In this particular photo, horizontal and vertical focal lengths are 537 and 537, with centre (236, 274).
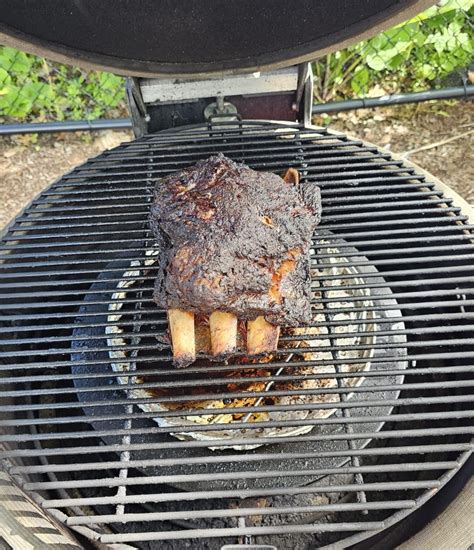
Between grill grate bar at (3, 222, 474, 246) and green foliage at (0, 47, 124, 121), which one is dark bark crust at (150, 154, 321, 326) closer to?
grill grate bar at (3, 222, 474, 246)

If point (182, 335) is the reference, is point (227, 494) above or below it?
below

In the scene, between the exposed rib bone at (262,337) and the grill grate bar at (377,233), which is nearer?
the exposed rib bone at (262,337)

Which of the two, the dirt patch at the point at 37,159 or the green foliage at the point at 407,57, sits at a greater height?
the green foliage at the point at 407,57

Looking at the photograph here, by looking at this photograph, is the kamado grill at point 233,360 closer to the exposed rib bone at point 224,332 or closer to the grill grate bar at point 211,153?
the grill grate bar at point 211,153

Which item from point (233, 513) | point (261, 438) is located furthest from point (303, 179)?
point (233, 513)

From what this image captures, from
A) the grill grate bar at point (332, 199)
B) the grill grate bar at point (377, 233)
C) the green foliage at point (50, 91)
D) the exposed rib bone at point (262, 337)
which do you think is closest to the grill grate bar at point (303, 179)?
the grill grate bar at point (332, 199)

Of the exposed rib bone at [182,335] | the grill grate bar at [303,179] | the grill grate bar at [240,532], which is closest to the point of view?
the grill grate bar at [240,532]

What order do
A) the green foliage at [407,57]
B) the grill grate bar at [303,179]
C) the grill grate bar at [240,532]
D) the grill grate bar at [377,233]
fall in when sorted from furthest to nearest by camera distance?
the green foliage at [407,57] < the grill grate bar at [303,179] < the grill grate bar at [377,233] < the grill grate bar at [240,532]

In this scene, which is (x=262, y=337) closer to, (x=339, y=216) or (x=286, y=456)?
(x=286, y=456)
